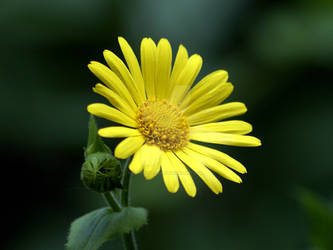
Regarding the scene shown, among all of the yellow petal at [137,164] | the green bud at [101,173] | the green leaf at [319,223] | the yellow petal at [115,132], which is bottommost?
the green leaf at [319,223]

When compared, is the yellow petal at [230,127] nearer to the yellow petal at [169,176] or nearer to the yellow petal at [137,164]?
the yellow petal at [169,176]

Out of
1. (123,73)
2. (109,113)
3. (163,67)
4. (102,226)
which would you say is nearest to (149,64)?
(163,67)

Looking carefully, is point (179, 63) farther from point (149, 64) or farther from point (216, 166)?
point (216, 166)

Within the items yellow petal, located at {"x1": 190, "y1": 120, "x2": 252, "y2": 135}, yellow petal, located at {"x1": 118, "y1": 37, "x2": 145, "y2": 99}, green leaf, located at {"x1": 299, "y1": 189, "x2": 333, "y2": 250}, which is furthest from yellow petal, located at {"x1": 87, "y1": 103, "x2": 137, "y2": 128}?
green leaf, located at {"x1": 299, "y1": 189, "x2": 333, "y2": 250}

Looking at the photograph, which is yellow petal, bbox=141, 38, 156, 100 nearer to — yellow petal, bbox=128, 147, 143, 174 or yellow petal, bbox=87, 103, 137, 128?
yellow petal, bbox=87, 103, 137, 128

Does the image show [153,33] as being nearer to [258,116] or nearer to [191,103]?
[258,116]

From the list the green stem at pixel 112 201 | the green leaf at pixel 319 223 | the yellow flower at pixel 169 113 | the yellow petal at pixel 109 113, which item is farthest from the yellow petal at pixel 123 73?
the green leaf at pixel 319 223
